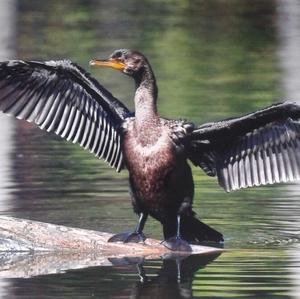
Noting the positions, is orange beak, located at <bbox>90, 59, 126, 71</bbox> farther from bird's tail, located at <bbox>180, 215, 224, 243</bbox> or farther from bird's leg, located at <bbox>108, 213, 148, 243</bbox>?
bird's tail, located at <bbox>180, 215, 224, 243</bbox>

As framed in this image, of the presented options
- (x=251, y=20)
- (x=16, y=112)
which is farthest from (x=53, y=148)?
(x=251, y=20)

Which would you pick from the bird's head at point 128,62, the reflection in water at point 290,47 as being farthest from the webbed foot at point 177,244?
the reflection in water at point 290,47

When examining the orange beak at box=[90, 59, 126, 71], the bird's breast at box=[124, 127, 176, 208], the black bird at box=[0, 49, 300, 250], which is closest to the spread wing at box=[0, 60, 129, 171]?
the black bird at box=[0, 49, 300, 250]

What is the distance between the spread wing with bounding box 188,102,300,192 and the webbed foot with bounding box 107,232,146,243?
35.2 inches

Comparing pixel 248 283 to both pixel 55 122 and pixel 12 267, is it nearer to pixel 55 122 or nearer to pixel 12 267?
pixel 12 267

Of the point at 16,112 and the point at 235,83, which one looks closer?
the point at 16,112

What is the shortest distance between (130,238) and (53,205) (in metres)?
2.15

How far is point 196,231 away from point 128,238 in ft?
2.37

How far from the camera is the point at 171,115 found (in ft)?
76.3

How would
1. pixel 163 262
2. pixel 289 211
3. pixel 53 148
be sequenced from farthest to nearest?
pixel 53 148 < pixel 289 211 < pixel 163 262

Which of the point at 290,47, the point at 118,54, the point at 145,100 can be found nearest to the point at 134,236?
the point at 145,100

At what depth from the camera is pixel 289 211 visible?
636 inches

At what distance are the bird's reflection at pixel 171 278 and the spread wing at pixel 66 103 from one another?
1381mm

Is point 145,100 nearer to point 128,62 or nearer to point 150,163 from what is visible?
point 128,62
